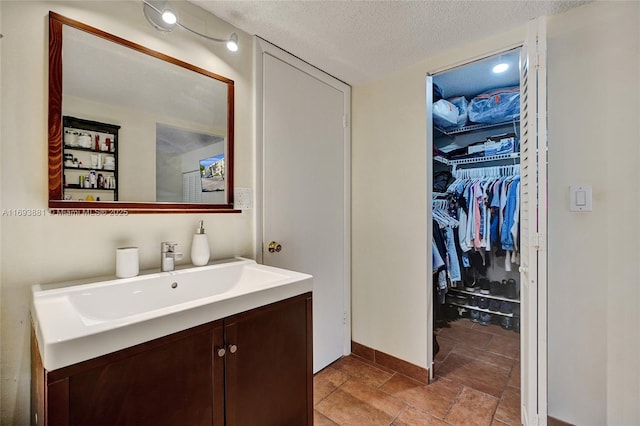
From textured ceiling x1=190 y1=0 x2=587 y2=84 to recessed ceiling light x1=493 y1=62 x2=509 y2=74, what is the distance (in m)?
0.78

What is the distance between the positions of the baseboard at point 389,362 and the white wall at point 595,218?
2.27 feet

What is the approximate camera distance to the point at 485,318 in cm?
294

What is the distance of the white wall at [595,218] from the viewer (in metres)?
1.34

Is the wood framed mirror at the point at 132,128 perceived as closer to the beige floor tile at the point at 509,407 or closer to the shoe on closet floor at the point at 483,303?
the beige floor tile at the point at 509,407

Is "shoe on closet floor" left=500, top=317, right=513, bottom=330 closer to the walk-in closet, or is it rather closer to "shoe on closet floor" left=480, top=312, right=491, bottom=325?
the walk-in closet

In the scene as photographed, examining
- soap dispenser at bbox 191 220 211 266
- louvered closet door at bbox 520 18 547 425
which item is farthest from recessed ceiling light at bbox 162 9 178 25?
louvered closet door at bbox 520 18 547 425

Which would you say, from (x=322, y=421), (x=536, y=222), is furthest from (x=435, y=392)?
(x=536, y=222)

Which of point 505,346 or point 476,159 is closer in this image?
point 505,346

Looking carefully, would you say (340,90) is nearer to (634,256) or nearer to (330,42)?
(330,42)

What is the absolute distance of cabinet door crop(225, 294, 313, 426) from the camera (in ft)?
3.21

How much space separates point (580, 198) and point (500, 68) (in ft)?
4.73

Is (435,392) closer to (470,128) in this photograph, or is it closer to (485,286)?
(485,286)

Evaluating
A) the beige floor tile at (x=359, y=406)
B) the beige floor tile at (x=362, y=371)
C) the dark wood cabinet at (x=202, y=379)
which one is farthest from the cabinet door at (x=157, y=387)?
the beige floor tile at (x=362, y=371)

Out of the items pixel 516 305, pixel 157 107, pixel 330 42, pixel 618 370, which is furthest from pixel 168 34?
pixel 516 305
